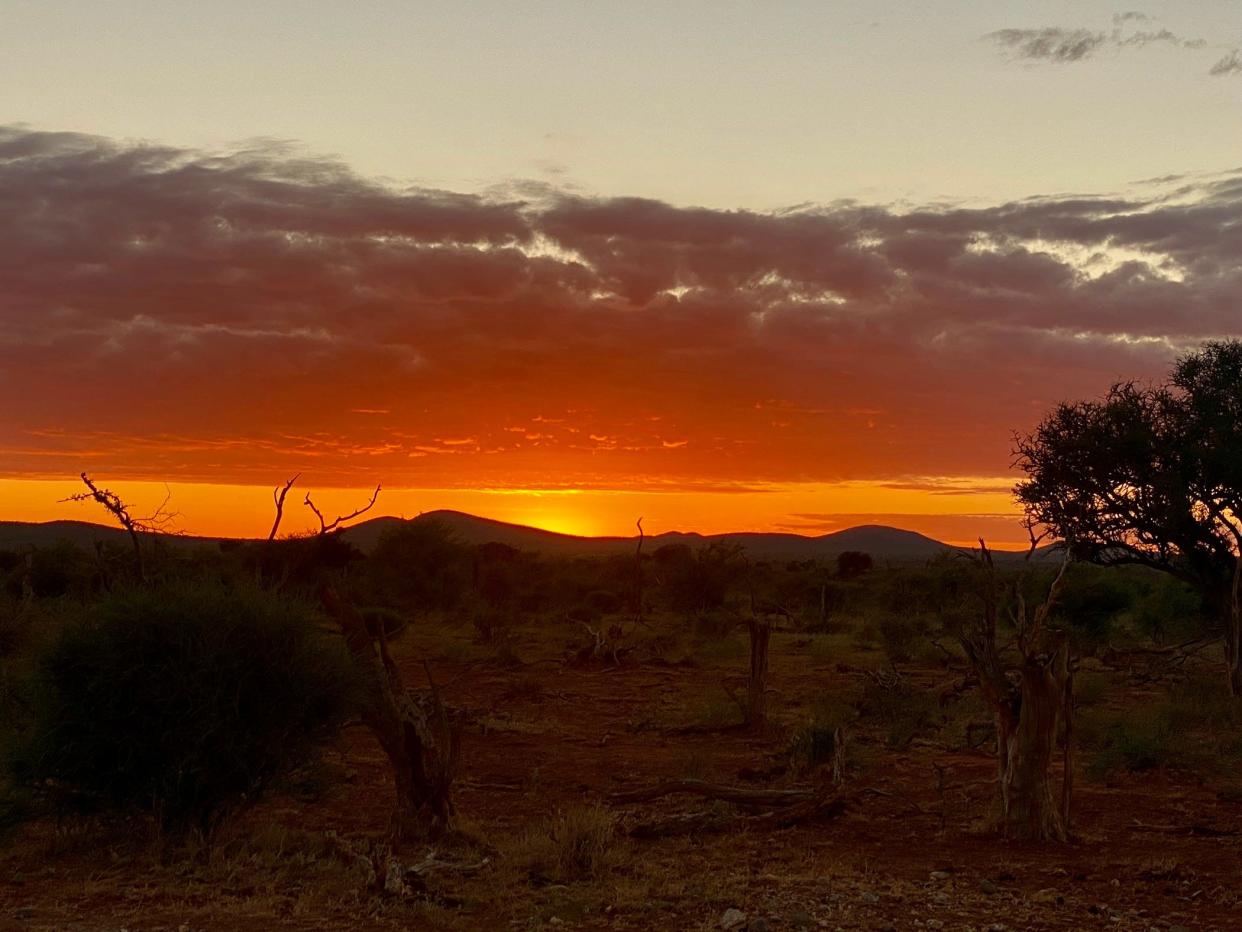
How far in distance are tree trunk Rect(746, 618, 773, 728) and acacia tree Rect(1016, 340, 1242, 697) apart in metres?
7.19

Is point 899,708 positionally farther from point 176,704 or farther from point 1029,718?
point 176,704

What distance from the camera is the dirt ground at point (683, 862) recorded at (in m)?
9.21

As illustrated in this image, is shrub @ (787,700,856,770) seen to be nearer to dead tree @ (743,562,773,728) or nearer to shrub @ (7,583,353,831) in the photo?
dead tree @ (743,562,773,728)

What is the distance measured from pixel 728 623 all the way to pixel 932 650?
8.64m

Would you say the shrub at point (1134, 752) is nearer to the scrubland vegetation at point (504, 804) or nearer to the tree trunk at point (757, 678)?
the scrubland vegetation at point (504, 804)

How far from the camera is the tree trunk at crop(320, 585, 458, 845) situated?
38.8 ft

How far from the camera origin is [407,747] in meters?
12.0

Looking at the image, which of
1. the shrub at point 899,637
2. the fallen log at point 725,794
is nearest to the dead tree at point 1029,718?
the fallen log at point 725,794

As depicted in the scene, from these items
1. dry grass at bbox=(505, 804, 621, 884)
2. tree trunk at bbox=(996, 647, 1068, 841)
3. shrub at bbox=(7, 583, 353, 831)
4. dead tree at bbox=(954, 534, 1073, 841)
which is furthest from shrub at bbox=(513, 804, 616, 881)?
tree trunk at bbox=(996, 647, 1068, 841)

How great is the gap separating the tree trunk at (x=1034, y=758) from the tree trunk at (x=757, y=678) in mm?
8538

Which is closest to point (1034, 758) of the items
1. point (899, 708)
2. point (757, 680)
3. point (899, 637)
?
point (757, 680)

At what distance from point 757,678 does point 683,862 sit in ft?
32.3

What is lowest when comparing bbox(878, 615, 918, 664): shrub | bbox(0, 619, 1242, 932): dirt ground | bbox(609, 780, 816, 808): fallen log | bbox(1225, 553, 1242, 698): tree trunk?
bbox(0, 619, 1242, 932): dirt ground

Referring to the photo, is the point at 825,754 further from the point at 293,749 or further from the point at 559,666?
the point at 559,666
